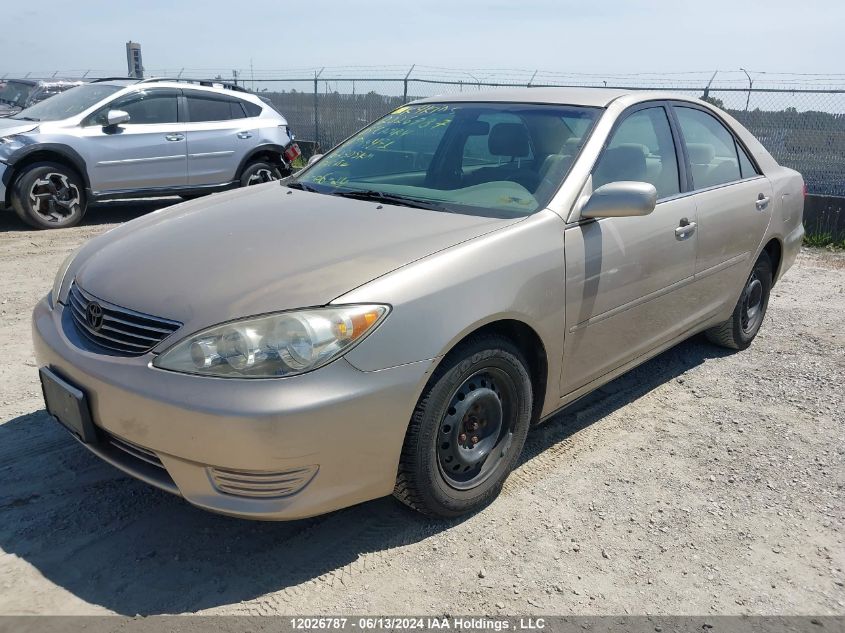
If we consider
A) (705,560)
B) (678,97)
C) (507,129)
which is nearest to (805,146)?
(678,97)

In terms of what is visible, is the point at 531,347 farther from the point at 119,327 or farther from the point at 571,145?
the point at 119,327

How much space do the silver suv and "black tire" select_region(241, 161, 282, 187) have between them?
0.01 meters

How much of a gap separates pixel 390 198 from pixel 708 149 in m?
2.10

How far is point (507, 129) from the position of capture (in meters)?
3.82

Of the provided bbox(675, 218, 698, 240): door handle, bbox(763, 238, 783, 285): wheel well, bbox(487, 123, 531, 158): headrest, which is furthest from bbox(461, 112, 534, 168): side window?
bbox(763, 238, 783, 285): wheel well

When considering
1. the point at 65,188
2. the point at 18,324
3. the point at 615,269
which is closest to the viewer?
the point at 615,269

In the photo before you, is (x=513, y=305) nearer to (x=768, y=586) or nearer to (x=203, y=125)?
(x=768, y=586)

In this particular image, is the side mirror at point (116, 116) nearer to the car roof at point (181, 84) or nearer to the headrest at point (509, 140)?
the car roof at point (181, 84)

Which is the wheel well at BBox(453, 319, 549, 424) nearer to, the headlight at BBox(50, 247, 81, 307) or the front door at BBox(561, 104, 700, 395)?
the front door at BBox(561, 104, 700, 395)

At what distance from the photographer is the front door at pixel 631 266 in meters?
3.32

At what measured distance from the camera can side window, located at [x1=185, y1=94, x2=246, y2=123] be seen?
31.7ft

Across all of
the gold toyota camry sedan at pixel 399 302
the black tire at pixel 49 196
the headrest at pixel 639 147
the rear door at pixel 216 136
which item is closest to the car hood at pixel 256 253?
the gold toyota camry sedan at pixel 399 302

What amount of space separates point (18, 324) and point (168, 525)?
9.74 ft

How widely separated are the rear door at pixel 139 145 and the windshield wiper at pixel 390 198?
20.0 feet
